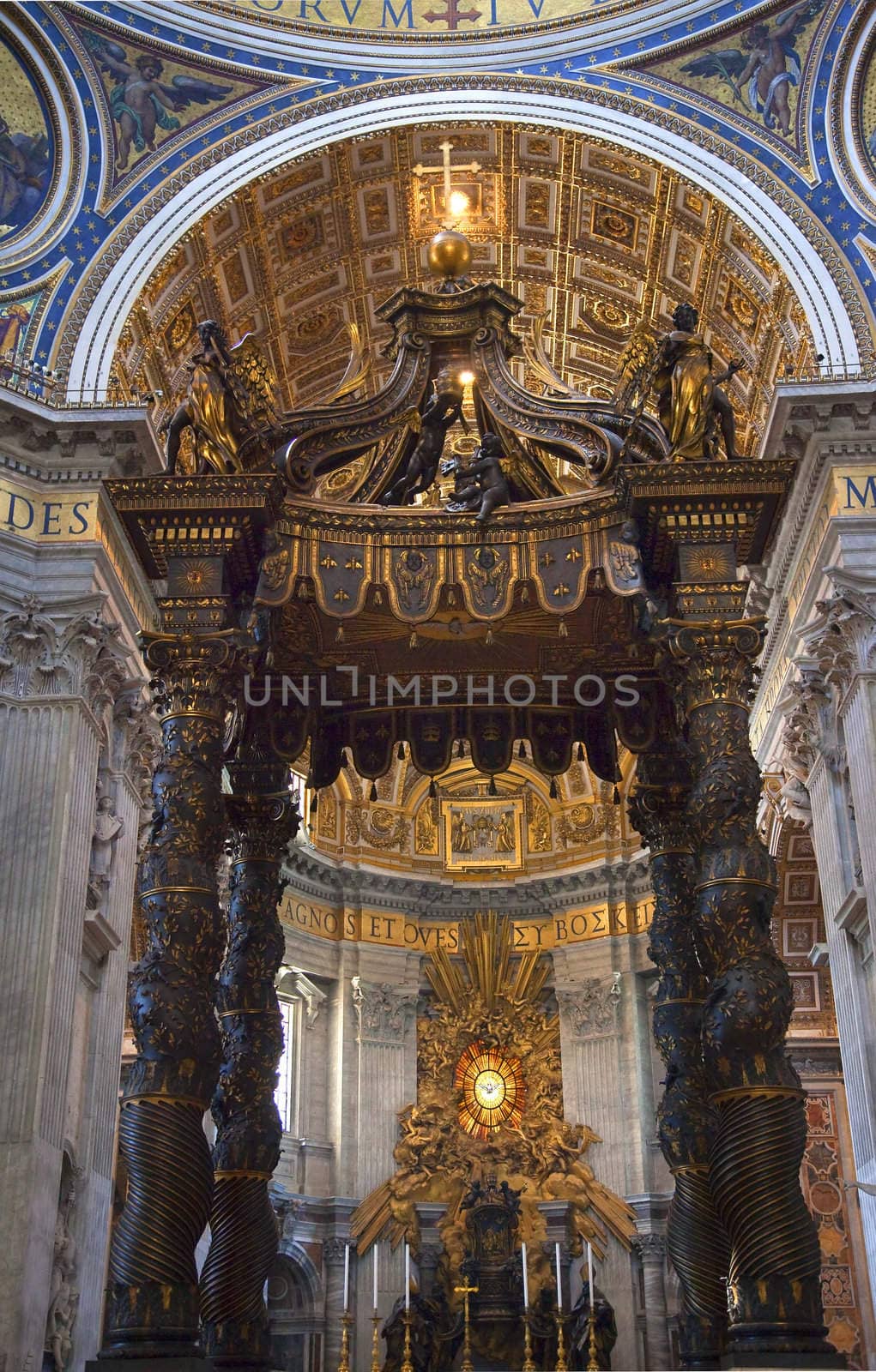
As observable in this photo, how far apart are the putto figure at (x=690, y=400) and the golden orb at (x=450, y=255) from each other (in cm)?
134

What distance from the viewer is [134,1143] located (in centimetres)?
604

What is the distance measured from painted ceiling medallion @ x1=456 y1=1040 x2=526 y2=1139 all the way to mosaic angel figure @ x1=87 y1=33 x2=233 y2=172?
14.4 m

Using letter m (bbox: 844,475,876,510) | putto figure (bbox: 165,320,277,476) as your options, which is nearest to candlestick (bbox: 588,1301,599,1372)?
letter m (bbox: 844,475,876,510)

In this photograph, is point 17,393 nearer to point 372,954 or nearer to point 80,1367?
point 80,1367

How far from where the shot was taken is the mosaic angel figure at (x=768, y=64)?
14.5m

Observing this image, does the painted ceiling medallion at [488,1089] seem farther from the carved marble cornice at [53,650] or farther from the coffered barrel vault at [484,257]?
the carved marble cornice at [53,650]

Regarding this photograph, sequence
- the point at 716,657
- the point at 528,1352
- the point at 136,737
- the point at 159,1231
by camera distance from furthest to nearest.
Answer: the point at 528,1352, the point at 136,737, the point at 716,657, the point at 159,1231

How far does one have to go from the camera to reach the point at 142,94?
1470 cm

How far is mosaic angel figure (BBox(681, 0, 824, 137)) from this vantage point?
1450 centimetres

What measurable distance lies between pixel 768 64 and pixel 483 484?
358 inches

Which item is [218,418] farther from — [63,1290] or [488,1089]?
[488,1089]

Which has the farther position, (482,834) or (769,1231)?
(482,834)

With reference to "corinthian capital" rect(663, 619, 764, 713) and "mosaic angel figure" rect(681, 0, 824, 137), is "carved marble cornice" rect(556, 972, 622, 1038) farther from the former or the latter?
"corinthian capital" rect(663, 619, 764, 713)

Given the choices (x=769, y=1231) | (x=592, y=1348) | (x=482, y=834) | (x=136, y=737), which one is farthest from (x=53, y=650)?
(x=482, y=834)
